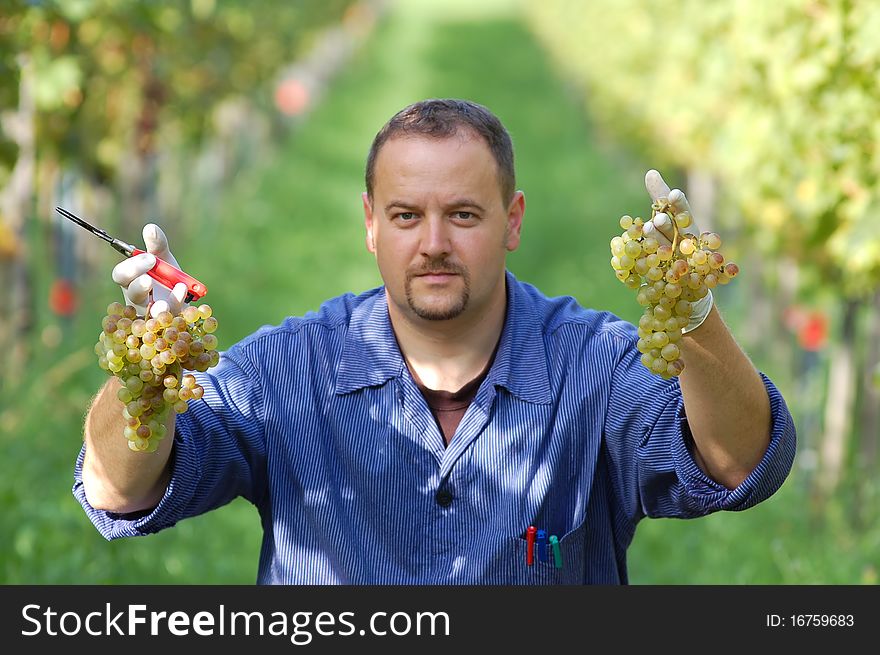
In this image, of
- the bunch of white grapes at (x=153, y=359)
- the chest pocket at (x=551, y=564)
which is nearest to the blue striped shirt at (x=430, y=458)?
the chest pocket at (x=551, y=564)

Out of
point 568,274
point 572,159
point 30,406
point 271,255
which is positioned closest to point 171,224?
point 271,255

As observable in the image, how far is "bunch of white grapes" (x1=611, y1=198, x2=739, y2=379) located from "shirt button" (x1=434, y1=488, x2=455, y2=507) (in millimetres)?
584

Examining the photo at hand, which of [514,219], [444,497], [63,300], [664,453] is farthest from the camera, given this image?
[63,300]

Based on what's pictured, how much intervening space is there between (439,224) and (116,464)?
0.74 metres

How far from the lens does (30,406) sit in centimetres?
570

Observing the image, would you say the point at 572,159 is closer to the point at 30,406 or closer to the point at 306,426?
the point at 30,406

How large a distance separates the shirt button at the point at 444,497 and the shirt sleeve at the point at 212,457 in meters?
0.37

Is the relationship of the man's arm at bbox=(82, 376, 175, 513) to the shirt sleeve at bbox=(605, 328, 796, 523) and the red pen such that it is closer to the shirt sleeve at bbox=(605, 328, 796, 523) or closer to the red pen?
the red pen

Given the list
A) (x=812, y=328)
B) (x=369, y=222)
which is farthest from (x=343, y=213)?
(x=369, y=222)

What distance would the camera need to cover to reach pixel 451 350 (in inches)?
104

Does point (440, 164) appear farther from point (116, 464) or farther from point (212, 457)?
point (116, 464)

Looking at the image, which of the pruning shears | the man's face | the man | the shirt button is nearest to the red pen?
the man

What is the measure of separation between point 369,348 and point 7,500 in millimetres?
2602

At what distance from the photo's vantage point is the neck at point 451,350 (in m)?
2.63
